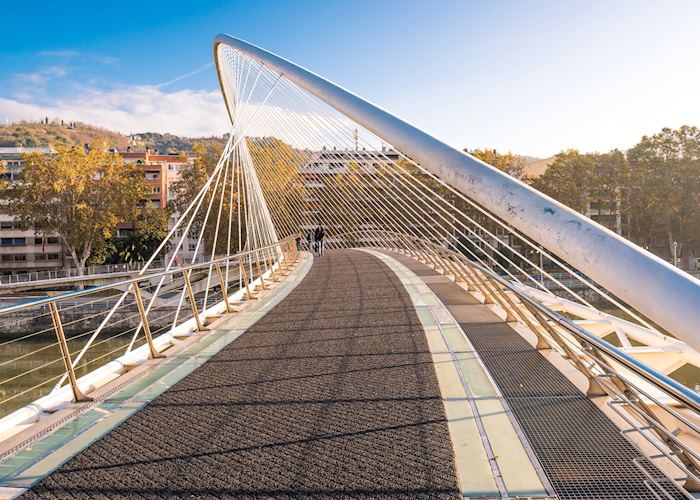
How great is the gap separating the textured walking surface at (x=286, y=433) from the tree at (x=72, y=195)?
29.8m

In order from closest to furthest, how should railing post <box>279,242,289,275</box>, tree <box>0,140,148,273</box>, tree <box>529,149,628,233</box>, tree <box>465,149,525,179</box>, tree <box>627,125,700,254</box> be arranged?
1. railing post <box>279,242,289,275</box>
2. tree <box>627,125,700,254</box>
3. tree <box>0,140,148,273</box>
4. tree <box>529,149,628,233</box>
5. tree <box>465,149,525,179</box>

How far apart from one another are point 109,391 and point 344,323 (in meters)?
2.65

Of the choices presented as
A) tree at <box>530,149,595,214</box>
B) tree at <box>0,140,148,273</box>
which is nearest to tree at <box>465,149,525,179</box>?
tree at <box>530,149,595,214</box>

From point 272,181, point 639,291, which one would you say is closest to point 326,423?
point 639,291

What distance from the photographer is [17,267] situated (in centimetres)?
4209

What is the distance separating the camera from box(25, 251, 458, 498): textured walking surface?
2.14 meters

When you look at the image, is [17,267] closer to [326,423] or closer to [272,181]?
[272,181]

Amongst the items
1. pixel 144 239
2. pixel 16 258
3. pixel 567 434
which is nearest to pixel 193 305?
pixel 567 434

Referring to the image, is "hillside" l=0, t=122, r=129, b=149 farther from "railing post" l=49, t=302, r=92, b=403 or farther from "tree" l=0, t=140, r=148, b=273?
"railing post" l=49, t=302, r=92, b=403

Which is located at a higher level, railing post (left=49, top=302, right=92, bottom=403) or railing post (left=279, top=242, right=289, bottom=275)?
railing post (left=49, top=302, right=92, bottom=403)

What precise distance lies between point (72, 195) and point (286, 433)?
106 ft

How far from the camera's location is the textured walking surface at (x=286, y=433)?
214 centimetres

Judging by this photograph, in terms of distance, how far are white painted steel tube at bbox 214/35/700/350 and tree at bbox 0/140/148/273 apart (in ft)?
101

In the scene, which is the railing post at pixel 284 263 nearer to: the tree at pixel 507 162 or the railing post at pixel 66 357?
the railing post at pixel 66 357
